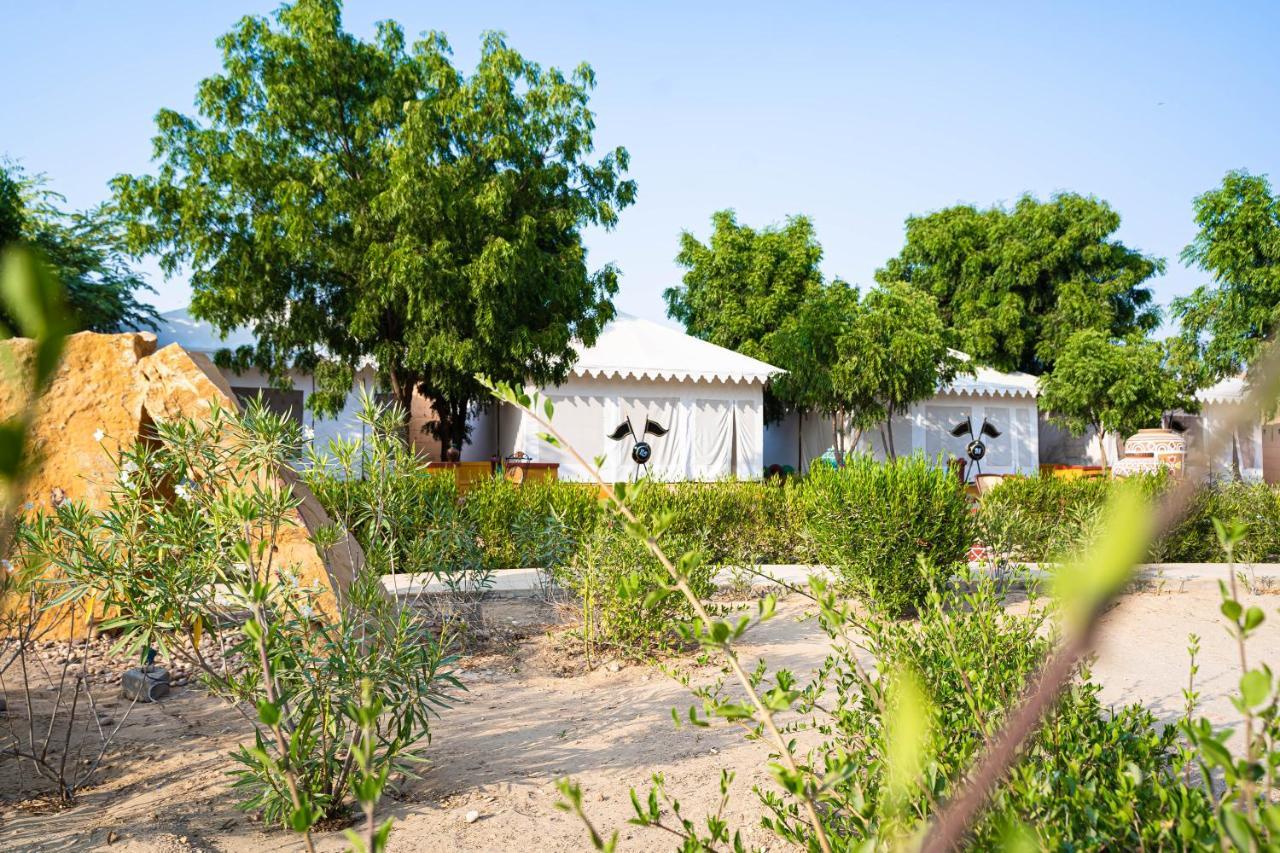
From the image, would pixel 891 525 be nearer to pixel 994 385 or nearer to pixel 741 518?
pixel 741 518

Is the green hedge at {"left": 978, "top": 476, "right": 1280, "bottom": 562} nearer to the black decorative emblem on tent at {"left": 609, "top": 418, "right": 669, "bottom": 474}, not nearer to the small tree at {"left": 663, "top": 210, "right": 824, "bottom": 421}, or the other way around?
the black decorative emblem on tent at {"left": 609, "top": 418, "right": 669, "bottom": 474}

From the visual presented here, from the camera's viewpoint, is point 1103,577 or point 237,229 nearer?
point 1103,577

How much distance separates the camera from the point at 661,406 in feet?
62.5

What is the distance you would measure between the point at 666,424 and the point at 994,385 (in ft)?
30.5

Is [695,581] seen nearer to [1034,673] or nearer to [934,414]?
[1034,673]

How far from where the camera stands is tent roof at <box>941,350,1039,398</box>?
2228 cm

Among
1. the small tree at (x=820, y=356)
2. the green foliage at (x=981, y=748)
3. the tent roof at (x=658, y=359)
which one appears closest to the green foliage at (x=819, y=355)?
the small tree at (x=820, y=356)

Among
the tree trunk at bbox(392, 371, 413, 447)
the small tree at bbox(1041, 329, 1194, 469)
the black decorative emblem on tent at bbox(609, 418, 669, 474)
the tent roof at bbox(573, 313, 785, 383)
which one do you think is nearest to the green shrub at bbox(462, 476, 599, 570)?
the tree trunk at bbox(392, 371, 413, 447)

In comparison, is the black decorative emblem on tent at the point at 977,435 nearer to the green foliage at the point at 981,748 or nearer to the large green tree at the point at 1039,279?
the large green tree at the point at 1039,279

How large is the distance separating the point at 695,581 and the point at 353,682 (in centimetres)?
309

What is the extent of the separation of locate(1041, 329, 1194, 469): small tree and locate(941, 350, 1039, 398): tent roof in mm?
1704

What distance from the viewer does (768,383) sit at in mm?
19734

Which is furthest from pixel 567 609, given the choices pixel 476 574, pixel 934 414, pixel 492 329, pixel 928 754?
pixel 934 414

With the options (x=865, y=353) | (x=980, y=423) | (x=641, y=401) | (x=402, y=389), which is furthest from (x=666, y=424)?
(x=980, y=423)
